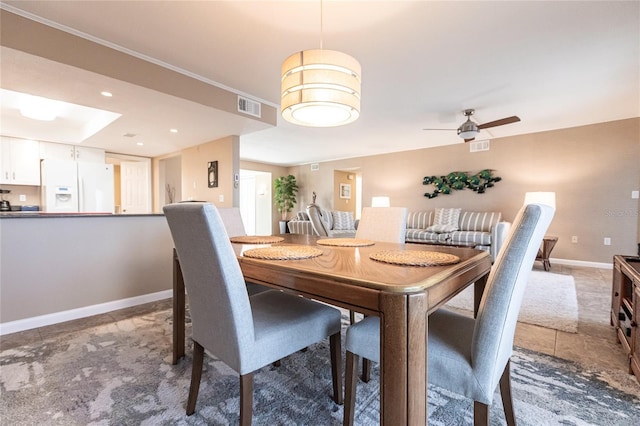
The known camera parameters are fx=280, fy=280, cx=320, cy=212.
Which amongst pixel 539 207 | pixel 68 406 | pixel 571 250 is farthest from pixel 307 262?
pixel 571 250

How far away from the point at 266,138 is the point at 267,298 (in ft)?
14.5

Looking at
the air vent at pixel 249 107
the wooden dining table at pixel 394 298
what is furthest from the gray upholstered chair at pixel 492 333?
the air vent at pixel 249 107

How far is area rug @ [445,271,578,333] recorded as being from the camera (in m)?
2.29

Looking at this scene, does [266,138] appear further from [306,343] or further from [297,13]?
[306,343]

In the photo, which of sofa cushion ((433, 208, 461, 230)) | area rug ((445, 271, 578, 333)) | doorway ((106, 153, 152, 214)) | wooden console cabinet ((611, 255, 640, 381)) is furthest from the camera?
doorway ((106, 153, 152, 214))

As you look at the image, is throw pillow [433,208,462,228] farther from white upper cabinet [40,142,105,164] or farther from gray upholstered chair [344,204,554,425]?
white upper cabinet [40,142,105,164]

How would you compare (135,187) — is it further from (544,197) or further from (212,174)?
(544,197)

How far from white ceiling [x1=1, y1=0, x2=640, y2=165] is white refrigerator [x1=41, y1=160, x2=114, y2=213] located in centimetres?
96

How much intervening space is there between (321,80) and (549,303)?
301 centimetres

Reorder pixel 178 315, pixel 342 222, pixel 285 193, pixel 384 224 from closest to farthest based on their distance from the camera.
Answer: pixel 178 315
pixel 384 224
pixel 342 222
pixel 285 193

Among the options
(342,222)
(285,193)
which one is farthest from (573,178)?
(285,193)

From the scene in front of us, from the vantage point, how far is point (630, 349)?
157cm

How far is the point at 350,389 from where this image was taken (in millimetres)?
1056

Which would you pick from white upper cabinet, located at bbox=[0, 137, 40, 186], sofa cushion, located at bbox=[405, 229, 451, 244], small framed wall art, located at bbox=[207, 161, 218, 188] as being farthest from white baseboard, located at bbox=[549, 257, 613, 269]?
white upper cabinet, located at bbox=[0, 137, 40, 186]
